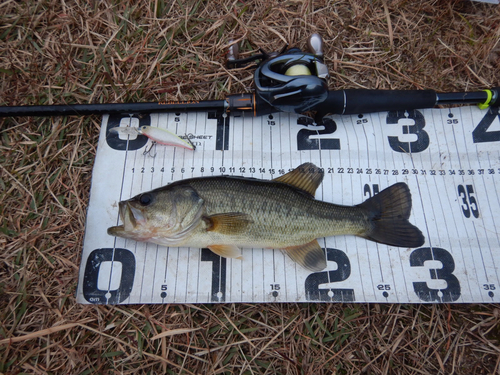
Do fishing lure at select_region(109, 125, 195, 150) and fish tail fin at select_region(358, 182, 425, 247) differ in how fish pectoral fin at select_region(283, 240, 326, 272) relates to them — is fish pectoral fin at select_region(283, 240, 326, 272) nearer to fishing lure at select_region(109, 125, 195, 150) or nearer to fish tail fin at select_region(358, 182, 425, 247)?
fish tail fin at select_region(358, 182, 425, 247)

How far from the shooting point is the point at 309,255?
8.52 ft

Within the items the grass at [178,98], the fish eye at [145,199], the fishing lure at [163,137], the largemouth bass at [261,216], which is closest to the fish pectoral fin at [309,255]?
the largemouth bass at [261,216]

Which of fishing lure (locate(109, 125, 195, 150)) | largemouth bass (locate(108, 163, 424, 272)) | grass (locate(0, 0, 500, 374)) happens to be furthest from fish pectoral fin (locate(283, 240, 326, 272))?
fishing lure (locate(109, 125, 195, 150))

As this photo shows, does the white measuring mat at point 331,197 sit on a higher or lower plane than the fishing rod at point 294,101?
lower

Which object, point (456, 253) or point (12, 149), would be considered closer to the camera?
point (456, 253)

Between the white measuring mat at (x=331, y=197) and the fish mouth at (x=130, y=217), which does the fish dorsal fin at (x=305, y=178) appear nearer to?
the white measuring mat at (x=331, y=197)

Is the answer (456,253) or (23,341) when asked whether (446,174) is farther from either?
(23,341)

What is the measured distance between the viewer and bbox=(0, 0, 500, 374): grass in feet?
8.23

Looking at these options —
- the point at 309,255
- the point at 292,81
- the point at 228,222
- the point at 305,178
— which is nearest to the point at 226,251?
the point at 228,222

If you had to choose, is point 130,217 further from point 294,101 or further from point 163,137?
point 294,101

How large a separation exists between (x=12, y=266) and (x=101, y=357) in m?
1.20

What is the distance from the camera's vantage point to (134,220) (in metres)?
2.34

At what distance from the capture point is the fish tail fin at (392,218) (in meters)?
2.61

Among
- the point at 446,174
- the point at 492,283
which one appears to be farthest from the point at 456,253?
the point at 446,174
